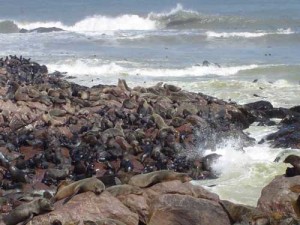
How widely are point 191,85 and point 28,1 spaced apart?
49955 mm

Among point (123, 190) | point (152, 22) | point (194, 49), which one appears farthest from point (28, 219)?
point (152, 22)

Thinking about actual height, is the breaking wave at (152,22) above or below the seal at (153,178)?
above

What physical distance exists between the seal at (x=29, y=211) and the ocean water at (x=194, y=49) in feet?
17.6

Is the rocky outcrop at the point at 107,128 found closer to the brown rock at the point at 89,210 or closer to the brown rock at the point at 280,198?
the brown rock at the point at 89,210

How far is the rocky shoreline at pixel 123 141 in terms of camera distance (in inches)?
441

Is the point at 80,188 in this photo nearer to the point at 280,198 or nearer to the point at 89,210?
the point at 89,210

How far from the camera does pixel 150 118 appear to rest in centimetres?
1956

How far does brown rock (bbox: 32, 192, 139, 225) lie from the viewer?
34.6ft

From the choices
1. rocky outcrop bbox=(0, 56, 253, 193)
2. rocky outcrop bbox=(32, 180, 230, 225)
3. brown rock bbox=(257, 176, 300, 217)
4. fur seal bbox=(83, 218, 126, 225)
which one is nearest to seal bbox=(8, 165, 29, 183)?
rocky outcrop bbox=(0, 56, 253, 193)

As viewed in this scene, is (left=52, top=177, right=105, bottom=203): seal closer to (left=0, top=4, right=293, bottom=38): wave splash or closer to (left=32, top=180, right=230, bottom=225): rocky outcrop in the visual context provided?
(left=32, top=180, right=230, bottom=225): rocky outcrop

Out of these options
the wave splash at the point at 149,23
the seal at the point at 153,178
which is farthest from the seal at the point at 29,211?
the wave splash at the point at 149,23

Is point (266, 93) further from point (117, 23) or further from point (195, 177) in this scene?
point (117, 23)

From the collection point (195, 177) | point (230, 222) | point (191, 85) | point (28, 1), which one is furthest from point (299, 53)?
point (28, 1)

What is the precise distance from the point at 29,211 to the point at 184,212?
2.68 metres
